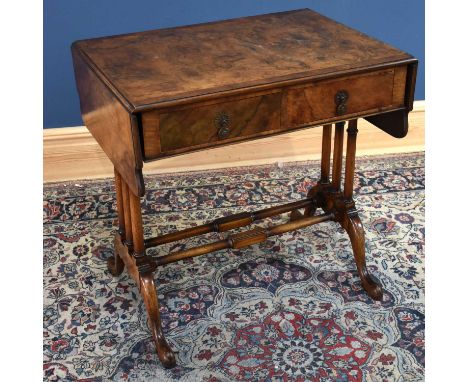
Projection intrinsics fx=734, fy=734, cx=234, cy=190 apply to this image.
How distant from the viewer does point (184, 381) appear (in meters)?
2.26

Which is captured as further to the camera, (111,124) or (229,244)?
(229,244)

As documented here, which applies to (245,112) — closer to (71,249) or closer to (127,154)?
(127,154)

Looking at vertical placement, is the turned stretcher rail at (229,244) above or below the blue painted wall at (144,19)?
below

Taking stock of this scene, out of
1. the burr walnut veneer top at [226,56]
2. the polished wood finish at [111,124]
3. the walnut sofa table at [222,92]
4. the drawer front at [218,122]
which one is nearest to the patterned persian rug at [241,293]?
the walnut sofa table at [222,92]

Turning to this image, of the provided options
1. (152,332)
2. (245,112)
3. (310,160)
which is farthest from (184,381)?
(310,160)

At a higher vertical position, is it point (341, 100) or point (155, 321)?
point (341, 100)

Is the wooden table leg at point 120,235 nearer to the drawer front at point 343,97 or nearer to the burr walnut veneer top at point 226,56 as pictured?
the burr walnut veneer top at point 226,56

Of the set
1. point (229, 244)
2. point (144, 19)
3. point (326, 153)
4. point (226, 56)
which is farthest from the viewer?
point (144, 19)

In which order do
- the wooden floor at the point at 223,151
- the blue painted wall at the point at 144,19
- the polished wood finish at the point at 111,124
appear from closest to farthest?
Answer: the polished wood finish at the point at 111,124
the blue painted wall at the point at 144,19
the wooden floor at the point at 223,151

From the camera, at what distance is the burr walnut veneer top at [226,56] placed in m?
1.99

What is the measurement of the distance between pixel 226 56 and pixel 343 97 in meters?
0.37

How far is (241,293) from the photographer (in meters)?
2.62

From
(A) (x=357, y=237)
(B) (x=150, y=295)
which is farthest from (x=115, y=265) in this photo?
(A) (x=357, y=237)

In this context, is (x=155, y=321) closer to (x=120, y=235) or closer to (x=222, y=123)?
(x=120, y=235)
